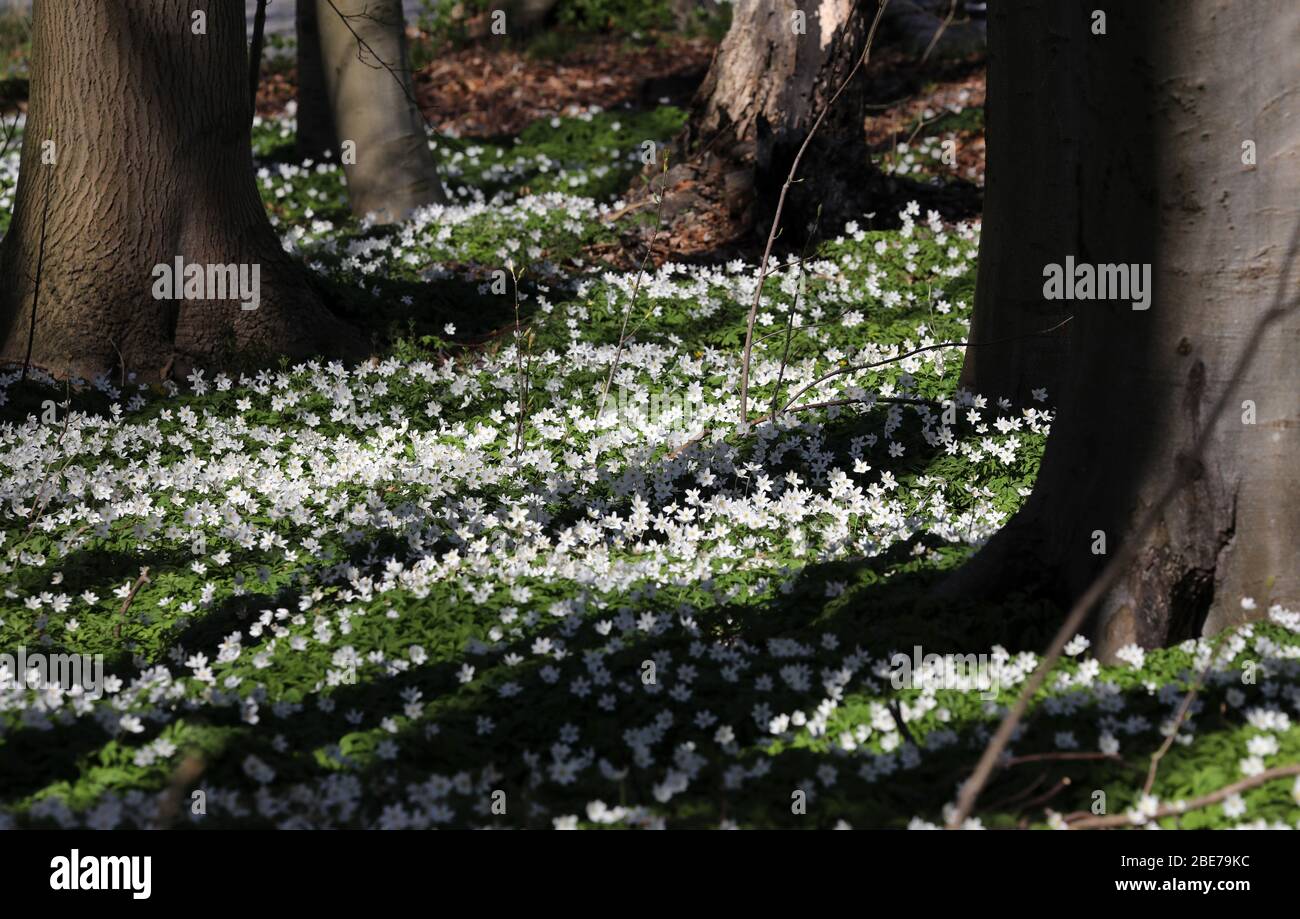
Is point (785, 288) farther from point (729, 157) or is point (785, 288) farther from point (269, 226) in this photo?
point (269, 226)

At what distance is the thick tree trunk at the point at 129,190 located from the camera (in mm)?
8055

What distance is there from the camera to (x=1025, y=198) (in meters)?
6.73

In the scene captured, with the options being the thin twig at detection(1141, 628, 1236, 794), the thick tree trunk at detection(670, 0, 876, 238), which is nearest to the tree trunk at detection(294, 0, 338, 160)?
the thick tree trunk at detection(670, 0, 876, 238)

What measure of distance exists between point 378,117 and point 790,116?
408 cm

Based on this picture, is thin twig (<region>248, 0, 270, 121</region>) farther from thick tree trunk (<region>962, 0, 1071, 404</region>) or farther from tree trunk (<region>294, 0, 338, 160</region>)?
thick tree trunk (<region>962, 0, 1071, 404</region>)

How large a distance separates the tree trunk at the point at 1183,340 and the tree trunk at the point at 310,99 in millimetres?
10606

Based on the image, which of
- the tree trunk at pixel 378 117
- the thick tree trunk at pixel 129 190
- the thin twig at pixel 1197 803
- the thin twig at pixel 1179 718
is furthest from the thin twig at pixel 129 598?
the tree trunk at pixel 378 117

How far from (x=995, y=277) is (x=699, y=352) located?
240 cm

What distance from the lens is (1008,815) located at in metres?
3.46

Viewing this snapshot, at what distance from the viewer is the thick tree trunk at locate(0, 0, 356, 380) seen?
8.05m

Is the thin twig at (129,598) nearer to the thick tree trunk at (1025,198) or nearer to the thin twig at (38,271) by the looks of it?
the thin twig at (38,271)

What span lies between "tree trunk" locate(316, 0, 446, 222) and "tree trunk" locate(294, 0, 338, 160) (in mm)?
867

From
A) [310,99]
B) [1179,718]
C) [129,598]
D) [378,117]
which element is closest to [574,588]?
[129,598]

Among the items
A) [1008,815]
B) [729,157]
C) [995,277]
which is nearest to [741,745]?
[1008,815]
